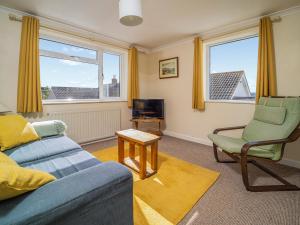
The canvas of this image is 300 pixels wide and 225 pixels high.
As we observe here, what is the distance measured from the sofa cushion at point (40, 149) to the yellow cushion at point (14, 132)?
69 millimetres

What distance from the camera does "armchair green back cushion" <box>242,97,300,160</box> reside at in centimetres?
196

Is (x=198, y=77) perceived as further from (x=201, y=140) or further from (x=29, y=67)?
(x=29, y=67)

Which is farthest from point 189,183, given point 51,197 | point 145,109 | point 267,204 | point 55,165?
point 145,109

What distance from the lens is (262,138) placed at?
2.21 metres

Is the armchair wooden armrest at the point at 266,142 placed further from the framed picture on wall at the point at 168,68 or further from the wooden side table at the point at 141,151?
the framed picture on wall at the point at 168,68

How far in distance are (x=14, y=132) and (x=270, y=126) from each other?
322 cm

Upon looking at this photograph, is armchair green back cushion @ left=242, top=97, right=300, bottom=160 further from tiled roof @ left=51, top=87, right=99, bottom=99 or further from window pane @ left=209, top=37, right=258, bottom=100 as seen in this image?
tiled roof @ left=51, top=87, right=99, bottom=99

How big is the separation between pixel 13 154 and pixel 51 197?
131 centimetres

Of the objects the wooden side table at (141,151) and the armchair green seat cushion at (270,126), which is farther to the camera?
the wooden side table at (141,151)

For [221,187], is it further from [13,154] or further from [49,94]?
[49,94]

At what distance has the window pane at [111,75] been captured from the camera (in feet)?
12.6

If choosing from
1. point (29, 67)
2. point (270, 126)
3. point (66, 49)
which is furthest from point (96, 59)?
point (270, 126)

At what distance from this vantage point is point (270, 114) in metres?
2.26

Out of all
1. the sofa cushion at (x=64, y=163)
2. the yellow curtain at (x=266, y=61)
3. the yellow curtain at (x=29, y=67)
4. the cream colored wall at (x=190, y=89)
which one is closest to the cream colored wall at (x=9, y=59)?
the yellow curtain at (x=29, y=67)
